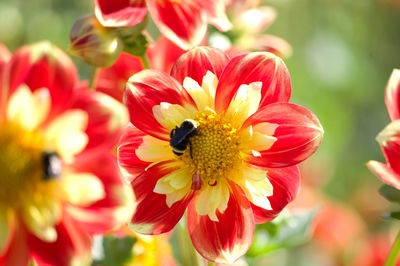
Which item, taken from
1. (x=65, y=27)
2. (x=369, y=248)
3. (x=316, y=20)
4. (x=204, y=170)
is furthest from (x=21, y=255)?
(x=316, y=20)

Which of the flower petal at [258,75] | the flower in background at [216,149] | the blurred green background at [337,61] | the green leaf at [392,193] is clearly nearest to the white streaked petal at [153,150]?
the flower in background at [216,149]

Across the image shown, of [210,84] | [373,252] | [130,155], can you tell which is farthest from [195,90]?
[373,252]

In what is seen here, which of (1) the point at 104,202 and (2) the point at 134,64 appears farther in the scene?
(2) the point at 134,64

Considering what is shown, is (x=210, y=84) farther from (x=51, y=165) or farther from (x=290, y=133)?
(x=51, y=165)

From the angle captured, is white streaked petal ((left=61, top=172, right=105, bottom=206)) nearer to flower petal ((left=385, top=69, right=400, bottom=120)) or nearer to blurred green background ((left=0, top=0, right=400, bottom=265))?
flower petal ((left=385, top=69, right=400, bottom=120))

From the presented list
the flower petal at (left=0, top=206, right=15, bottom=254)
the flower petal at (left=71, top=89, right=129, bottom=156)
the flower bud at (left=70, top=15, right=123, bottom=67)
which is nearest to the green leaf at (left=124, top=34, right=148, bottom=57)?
the flower bud at (left=70, top=15, right=123, bottom=67)

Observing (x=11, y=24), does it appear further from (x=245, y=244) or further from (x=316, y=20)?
(x=245, y=244)
